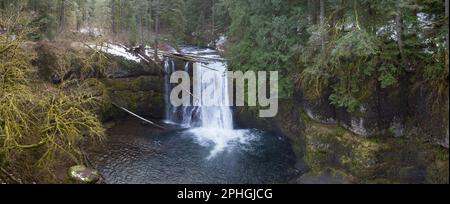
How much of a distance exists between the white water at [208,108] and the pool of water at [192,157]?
0.92 ft

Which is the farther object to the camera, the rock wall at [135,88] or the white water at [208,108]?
the rock wall at [135,88]

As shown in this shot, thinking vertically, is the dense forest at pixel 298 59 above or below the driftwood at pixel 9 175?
above

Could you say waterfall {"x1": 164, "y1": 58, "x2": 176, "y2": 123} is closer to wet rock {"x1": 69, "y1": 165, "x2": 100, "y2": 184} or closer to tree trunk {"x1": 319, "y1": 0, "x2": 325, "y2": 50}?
wet rock {"x1": 69, "y1": 165, "x2": 100, "y2": 184}

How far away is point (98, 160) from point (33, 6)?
14081mm

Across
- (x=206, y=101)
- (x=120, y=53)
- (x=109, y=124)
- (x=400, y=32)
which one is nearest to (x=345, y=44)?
(x=400, y=32)

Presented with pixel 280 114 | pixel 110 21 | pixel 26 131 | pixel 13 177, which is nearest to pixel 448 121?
pixel 280 114

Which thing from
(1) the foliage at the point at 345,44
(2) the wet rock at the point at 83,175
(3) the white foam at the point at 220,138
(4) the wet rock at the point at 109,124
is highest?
(1) the foliage at the point at 345,44

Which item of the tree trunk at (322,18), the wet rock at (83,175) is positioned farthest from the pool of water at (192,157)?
the tree trunk at (322,18)

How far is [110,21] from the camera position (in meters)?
43.0

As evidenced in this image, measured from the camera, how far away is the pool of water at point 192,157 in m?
17.5

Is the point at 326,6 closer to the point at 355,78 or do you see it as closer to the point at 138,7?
the point at 355,78

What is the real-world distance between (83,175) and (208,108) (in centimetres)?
1171

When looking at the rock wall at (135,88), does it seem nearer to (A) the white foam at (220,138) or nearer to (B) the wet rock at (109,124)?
(B) the wet rock at (109,124)

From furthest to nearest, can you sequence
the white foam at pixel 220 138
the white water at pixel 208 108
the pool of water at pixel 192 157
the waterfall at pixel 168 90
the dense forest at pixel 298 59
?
the waterfall at pixel 168 90
the white water at pixel 208 108
the white foam at pixel 220 138
the pool of water at pixel 192 157
the dense forest at pixel 298 59
